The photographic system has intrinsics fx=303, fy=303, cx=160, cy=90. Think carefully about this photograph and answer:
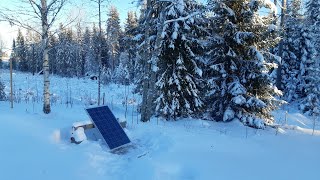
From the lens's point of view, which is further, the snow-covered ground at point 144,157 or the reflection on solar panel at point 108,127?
the reflection on solar panel at point 108,127

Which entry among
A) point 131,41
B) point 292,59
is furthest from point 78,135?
point 292,59

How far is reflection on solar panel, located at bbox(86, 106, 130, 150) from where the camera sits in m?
7.97

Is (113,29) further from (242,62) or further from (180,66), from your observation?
(242,62)

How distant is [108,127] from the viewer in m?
8.43

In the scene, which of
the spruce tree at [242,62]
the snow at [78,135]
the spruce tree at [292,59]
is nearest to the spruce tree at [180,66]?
the spruce tree at [242,62]

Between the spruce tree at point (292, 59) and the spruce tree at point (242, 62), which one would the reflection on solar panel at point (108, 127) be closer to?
the spruce tree at point (242, 62)

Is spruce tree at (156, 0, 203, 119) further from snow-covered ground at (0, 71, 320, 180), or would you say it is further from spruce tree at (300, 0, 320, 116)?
spruce tree at (300, 0, 320, 116)

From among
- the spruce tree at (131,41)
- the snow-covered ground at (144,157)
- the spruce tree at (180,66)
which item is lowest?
the snow-covered ground at (144,157)

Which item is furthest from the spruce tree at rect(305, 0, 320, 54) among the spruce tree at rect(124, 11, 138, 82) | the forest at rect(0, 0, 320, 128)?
the forest at rect(0, 0, 320, 128)

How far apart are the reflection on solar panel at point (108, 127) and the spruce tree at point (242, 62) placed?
527cm

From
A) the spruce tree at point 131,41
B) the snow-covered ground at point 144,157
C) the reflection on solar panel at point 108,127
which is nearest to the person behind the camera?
the snow-covered ground at point 144,157

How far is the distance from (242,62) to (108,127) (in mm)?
6622

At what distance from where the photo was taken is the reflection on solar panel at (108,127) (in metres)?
7.97

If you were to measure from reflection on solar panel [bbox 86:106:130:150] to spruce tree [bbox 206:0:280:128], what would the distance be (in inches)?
208
